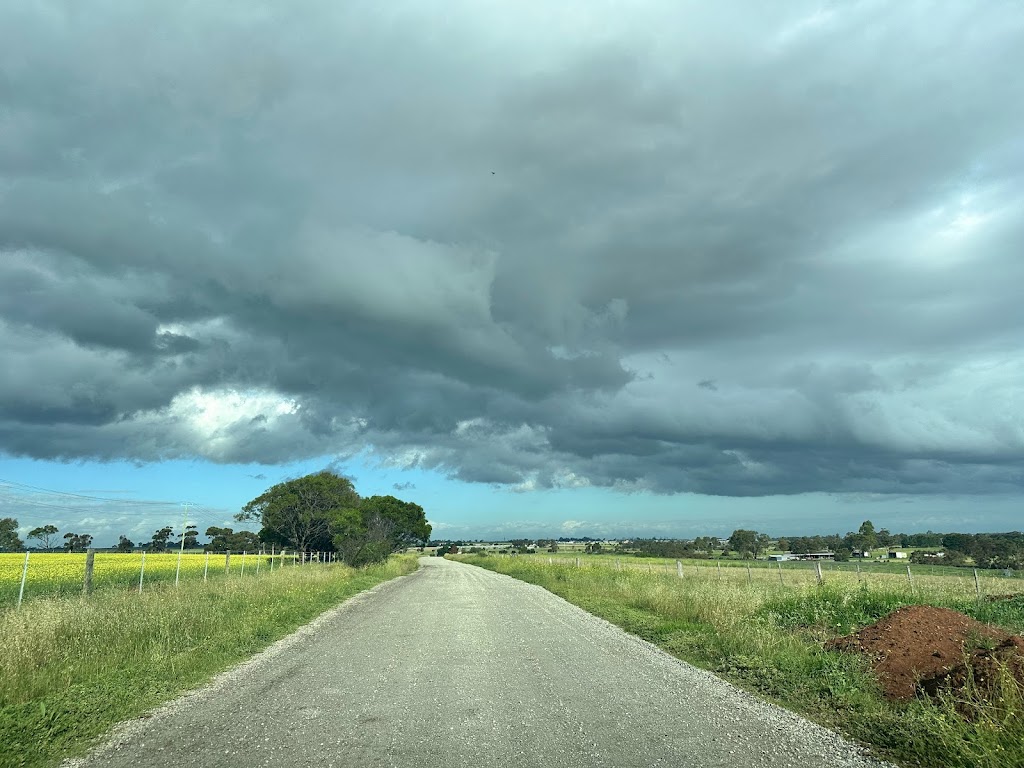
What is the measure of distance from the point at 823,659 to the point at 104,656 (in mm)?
11460

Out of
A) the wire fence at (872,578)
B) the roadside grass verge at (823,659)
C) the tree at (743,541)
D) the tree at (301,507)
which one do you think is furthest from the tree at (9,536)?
the tree at (743,541)

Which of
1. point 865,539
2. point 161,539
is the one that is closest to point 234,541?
point 161,539

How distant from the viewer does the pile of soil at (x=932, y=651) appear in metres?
8.12

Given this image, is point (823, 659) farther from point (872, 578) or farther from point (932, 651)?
point (872, 578)

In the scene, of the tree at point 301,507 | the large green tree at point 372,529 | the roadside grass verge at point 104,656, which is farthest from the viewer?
the tree at point 301,507

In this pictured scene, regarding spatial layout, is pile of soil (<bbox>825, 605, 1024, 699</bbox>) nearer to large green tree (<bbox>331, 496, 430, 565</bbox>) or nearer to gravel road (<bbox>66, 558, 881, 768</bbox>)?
gravel road (<bbox>66, 558, 881, 768</bbox>)

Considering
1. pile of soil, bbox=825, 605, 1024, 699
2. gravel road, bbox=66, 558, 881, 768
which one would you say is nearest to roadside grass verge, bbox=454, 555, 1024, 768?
pile of soil, bbox=825, 605, 1024, 699

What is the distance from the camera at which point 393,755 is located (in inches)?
239

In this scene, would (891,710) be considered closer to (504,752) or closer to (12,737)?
(504,752)

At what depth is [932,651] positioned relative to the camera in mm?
10227

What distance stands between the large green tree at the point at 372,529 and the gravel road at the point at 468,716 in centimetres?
3510

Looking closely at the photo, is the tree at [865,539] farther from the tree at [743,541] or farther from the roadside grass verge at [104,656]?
the roadside grass verge at [104,656]

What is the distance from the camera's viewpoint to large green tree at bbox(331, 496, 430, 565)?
46594 millimetres

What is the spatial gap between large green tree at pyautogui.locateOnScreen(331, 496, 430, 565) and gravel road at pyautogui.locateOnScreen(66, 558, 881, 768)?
115 feet
